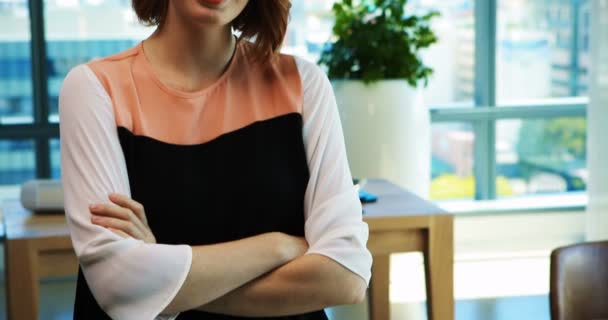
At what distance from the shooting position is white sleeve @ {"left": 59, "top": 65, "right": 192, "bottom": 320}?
59.5 inches

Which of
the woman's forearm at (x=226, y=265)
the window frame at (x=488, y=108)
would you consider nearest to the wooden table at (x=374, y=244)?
the woman's forearm at (x=226, y=265)

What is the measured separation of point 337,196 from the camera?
5.44 feet

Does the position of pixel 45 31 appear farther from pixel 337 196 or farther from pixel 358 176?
pixel 337 196

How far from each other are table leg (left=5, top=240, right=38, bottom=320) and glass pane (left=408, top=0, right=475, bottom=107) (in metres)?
3.60

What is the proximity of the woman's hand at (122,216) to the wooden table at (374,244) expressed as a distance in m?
1.21

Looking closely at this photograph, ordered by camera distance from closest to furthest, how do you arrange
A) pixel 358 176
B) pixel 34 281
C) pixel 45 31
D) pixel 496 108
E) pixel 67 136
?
pixel 67 136, pixel 34 281, pixel 358 176, pixel 45 31, pixel 496 108

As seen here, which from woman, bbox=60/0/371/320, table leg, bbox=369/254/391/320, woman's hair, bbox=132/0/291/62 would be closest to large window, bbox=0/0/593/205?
table leg, bbox=369/254/391/320

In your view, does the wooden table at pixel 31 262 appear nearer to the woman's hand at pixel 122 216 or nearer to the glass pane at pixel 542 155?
the woman's hand at pixel 122 216

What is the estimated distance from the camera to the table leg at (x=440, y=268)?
287cm

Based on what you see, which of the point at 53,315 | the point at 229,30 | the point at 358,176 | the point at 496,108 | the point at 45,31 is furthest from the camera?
the point at 496,108

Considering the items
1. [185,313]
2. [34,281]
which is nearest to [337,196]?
[185,313]

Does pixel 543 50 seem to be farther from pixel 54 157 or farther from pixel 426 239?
pixel 426 239

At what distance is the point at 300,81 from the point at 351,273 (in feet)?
1.19

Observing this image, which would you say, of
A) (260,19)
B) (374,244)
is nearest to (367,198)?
(374,244)
